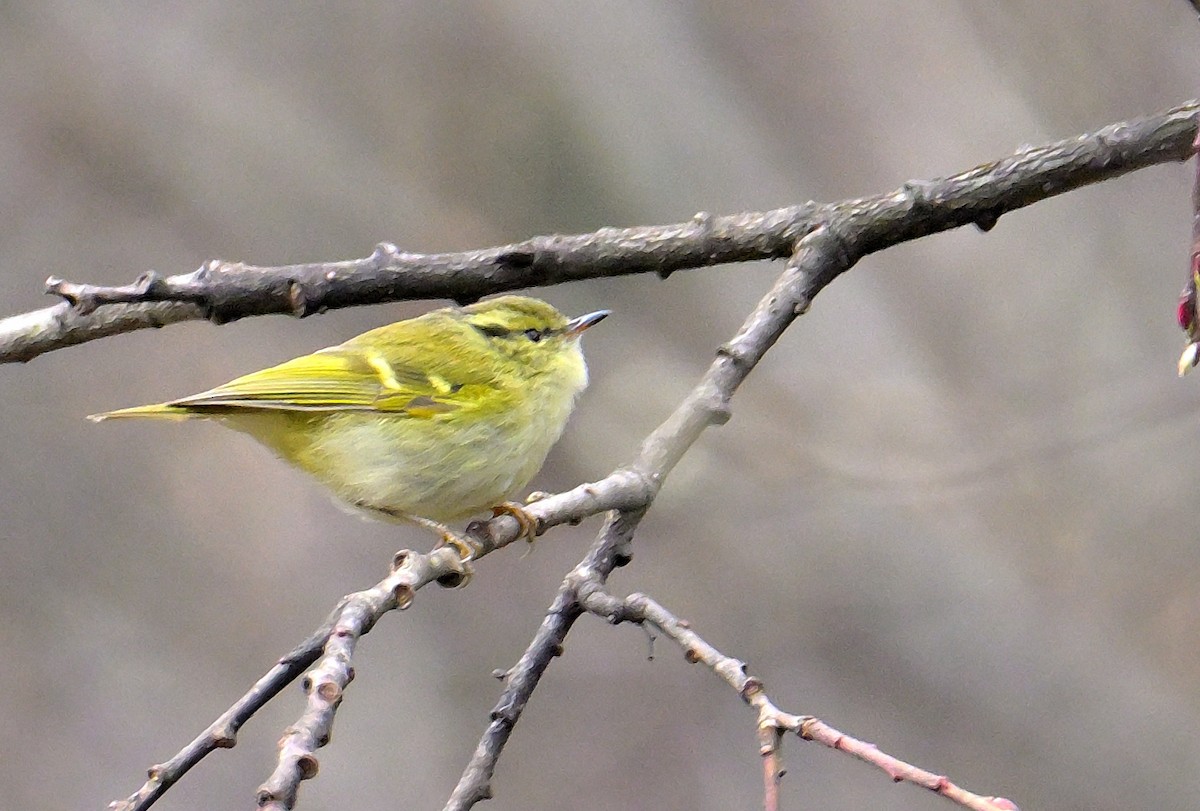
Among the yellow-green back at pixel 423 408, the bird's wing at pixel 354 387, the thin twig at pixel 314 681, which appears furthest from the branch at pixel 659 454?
the bird's wing at pixel 354 387

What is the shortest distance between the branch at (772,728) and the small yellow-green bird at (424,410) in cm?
77

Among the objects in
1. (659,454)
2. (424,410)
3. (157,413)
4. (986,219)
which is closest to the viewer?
(659,454)

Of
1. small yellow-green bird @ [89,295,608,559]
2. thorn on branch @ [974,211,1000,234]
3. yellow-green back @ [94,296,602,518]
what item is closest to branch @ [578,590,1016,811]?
small yellow-green bird @ [89,295,608,559]

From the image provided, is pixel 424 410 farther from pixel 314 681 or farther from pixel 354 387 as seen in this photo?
pixel 314 681

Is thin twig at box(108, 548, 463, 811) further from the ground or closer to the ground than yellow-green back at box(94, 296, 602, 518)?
closer to the ground

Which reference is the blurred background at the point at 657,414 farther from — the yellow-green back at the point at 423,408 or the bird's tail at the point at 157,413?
the bird's tail at the point at 157,413

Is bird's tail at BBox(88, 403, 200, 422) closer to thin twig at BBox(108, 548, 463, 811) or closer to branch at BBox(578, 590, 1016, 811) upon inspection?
thin twig at BBox(108, 548, 463, 811)

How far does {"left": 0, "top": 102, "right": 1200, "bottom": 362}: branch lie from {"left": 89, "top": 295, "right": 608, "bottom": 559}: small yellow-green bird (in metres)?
0.43

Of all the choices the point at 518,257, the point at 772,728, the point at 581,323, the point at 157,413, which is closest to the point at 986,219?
the point at 518,257

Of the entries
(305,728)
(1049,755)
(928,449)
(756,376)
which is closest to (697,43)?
(756,376)

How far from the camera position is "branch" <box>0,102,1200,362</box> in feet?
7.80

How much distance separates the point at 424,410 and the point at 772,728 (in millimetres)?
1716

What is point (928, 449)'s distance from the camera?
14.8ft

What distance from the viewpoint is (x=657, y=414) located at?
169 inches
